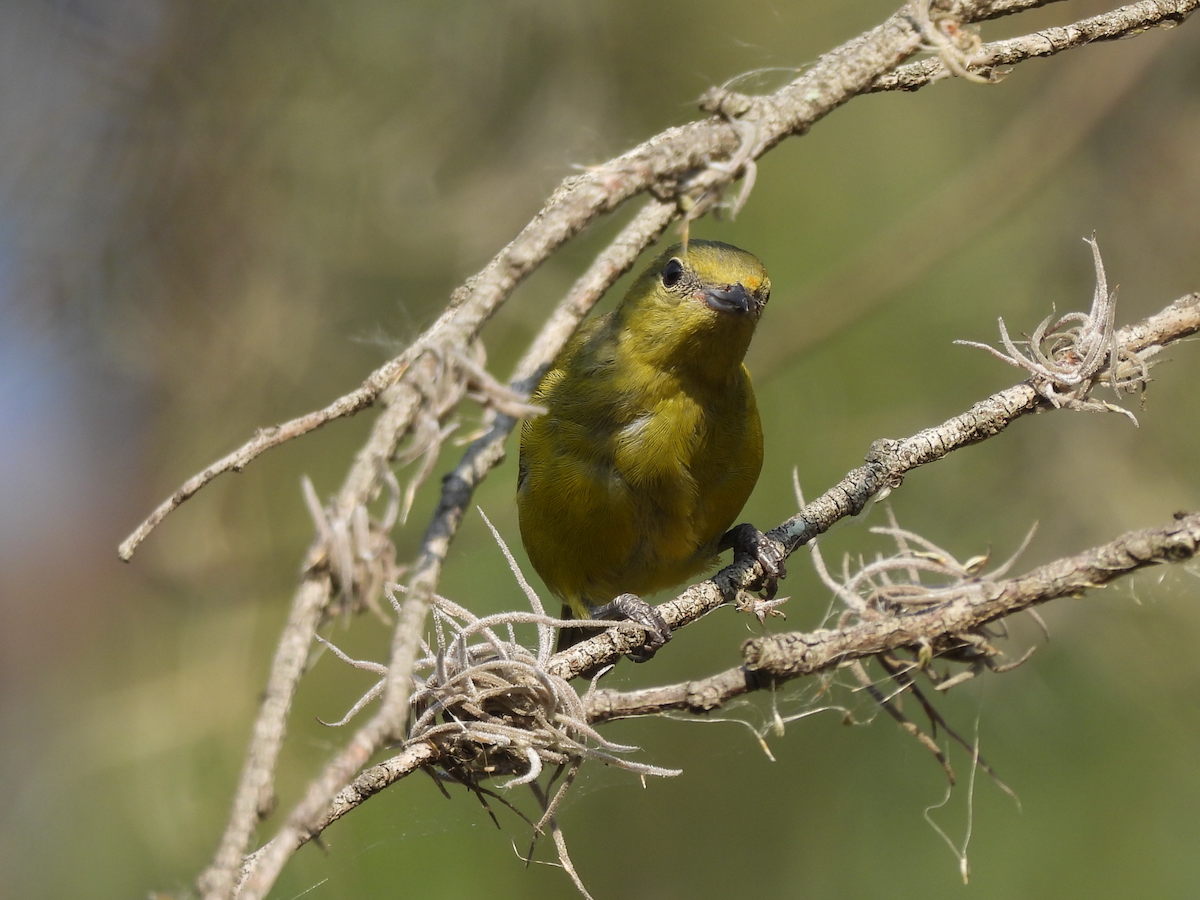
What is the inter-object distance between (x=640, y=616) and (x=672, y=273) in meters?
1.23

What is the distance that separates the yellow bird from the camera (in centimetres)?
376

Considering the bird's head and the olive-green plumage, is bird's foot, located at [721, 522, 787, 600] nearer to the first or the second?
the olive-green plumage

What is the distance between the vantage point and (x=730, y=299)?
363 cm

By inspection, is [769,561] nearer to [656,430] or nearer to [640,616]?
[640,616]

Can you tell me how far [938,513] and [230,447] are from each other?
3.73 metres

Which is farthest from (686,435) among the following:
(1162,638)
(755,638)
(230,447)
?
(230,447)

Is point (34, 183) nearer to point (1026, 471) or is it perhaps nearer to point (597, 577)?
point (597, 577)

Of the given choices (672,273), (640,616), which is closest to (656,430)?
(672,273)

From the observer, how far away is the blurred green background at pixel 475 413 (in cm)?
511

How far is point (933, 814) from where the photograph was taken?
5500mm

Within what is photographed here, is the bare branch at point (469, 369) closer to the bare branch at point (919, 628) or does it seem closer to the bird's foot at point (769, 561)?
the bare branch at point (919, 628)

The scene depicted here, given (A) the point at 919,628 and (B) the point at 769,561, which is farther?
(B) the point at 769,561

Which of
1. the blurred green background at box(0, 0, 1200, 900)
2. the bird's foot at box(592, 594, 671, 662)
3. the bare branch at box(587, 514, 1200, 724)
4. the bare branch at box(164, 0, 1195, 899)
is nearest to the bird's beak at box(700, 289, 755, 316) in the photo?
the bird's foot at box(592, 594, 671, 662)

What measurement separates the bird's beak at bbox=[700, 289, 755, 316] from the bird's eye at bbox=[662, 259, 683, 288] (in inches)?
5.3
